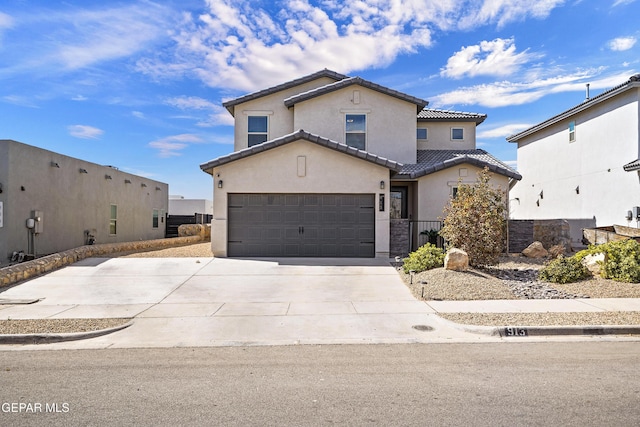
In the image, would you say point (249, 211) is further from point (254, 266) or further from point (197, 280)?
point (197, 280)

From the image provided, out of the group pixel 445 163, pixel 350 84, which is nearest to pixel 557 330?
pixel 445 163

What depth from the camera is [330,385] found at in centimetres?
495

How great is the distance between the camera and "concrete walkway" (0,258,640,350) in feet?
23.2

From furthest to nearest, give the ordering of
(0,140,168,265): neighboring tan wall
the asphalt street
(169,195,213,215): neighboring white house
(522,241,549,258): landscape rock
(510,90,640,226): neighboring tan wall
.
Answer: (169,195,213,215): neighboring white house
(510,90,640,226): neighboring tan wall
(522,241,549,258): landscape rock
(0,140,168,265): neighboring tan wall
the asphalt street

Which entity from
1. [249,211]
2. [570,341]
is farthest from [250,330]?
[249,211]

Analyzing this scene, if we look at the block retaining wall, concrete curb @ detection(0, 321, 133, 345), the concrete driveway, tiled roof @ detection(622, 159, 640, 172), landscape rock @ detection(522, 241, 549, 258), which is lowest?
concrete curb @ detection(0, 321, 133, 345)

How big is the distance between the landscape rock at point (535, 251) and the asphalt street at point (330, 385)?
9.20 m

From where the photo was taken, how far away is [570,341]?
6699 mm

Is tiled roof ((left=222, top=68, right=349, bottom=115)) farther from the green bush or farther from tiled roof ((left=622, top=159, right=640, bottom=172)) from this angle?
tiled roof ((left=622, top=159, right=640, bottom=172))

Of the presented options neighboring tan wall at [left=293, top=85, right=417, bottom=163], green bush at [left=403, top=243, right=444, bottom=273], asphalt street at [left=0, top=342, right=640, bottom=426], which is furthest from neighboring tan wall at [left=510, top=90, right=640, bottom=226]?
asphalt street at [left=0, top=342, right=640, bottom=426]

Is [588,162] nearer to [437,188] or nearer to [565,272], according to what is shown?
[437,188]

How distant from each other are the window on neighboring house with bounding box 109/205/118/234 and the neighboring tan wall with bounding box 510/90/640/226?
23.2 meters

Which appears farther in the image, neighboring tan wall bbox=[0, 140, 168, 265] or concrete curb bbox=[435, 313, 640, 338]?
neighboring tan wall bbox=[0, 140, 168, 265]

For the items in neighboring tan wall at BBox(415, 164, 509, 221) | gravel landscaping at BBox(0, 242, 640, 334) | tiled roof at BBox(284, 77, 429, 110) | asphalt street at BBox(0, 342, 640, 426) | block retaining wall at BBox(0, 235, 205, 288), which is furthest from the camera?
tiled roof at BBox(284, 77, 429, 110)
